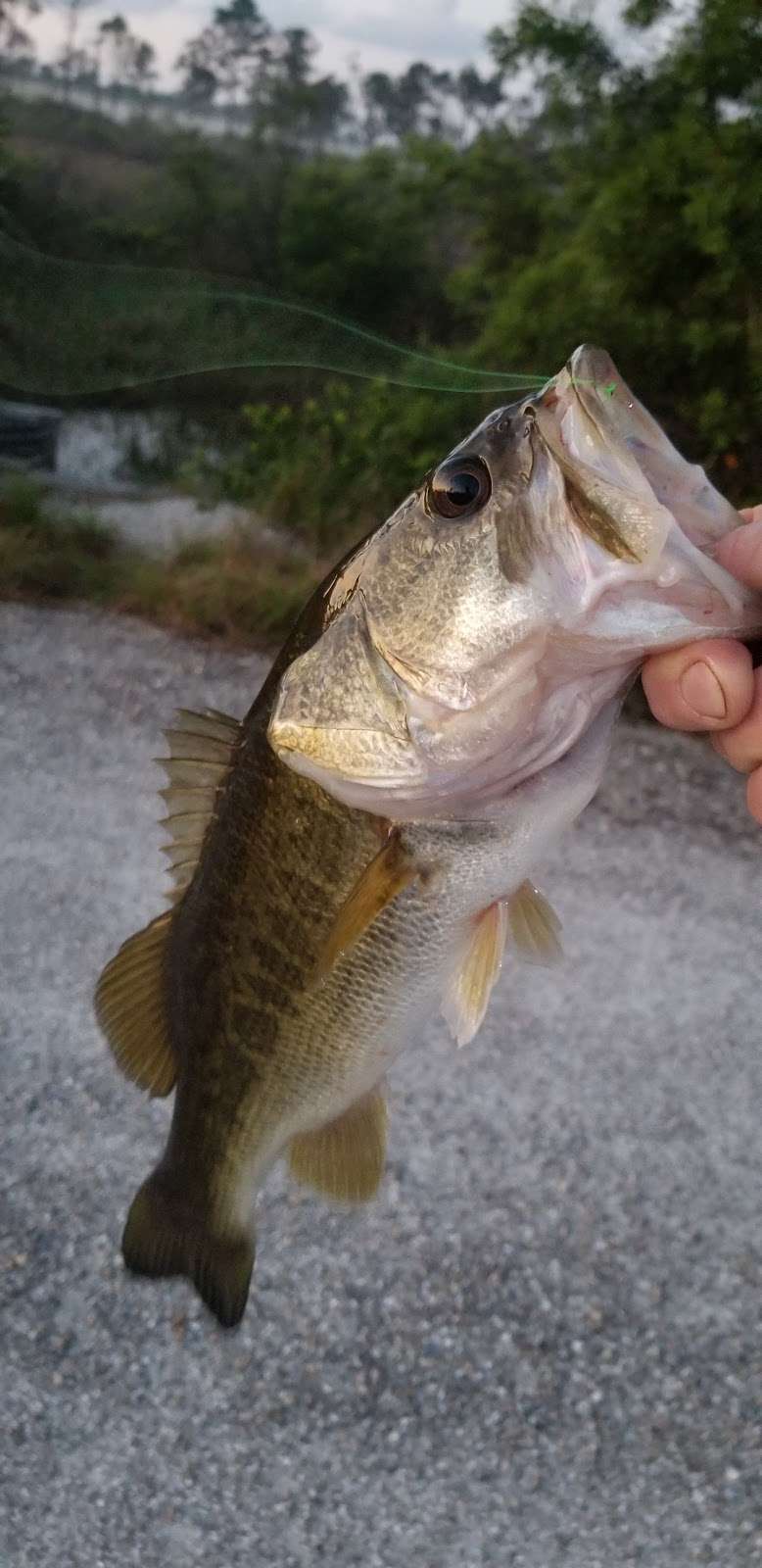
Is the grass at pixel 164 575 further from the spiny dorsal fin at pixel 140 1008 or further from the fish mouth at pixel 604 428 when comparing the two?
the fish mouth at pixel 604 428

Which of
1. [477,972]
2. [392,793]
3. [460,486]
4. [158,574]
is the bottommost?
[158,574]

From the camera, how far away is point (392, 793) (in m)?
1.17

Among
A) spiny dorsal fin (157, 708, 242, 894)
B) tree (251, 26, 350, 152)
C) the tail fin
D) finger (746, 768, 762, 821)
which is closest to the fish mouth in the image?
finger (746, 768, 762, 821)

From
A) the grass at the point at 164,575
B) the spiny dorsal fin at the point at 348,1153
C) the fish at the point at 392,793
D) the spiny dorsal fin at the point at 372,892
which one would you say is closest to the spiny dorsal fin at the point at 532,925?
the fish at the point at 392,793

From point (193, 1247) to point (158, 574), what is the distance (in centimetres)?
476

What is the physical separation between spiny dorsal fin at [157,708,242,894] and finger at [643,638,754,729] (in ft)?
1.49

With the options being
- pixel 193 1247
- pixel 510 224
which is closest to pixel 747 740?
pixel 193 1247

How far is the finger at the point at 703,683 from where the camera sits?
3.65 feet

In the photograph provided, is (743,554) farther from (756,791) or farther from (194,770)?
(194,770)

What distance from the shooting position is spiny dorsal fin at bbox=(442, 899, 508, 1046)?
1274mm

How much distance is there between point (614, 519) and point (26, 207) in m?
3.70

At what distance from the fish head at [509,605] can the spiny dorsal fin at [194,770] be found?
132mm

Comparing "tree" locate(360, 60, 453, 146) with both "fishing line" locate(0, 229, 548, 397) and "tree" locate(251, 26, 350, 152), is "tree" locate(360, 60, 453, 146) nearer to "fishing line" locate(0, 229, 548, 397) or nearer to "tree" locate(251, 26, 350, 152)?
"tree" locate(251, 26, 350, 152)

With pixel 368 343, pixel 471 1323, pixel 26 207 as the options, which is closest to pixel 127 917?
pixel 471 1323
